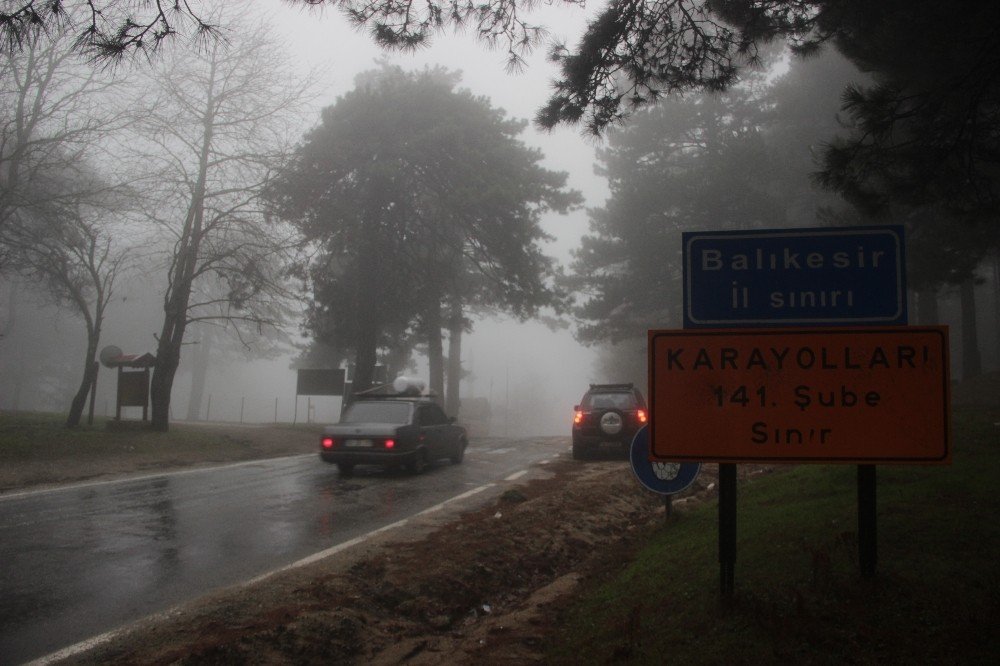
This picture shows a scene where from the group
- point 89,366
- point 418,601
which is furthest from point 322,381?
point 418,601

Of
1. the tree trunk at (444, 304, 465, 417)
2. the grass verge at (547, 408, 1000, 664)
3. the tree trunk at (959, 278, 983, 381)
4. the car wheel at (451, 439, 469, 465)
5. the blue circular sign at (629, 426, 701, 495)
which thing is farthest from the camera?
the tree trunk at (444, 304, 465, 417)

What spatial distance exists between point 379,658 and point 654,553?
2.76 m

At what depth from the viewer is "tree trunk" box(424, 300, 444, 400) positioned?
97.3 feet

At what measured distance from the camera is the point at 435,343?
34.9 metres

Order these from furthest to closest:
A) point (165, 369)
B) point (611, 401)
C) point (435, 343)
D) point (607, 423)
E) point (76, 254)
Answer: point (435, 343), point (165, 369), point (76, 254), point (611, 401), point (607, 423)

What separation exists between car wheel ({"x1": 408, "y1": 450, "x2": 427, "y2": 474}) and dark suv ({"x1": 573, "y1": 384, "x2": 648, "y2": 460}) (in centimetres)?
360

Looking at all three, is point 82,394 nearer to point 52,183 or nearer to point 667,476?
point 52,183

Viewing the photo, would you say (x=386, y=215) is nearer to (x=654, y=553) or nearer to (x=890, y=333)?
(x=654, y=553)

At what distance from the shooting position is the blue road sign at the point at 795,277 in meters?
4.72

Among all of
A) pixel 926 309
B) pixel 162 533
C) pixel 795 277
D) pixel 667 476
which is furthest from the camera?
pixel 926 309

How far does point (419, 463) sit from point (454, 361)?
84.7 ft

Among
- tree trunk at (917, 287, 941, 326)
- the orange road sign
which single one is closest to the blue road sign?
the orange road sign

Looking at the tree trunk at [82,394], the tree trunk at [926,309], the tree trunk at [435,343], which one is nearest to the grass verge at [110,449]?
the tree trunk at [82,394]

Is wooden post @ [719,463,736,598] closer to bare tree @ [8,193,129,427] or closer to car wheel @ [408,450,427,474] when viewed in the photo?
car wheel @ [408,450,427,474]
